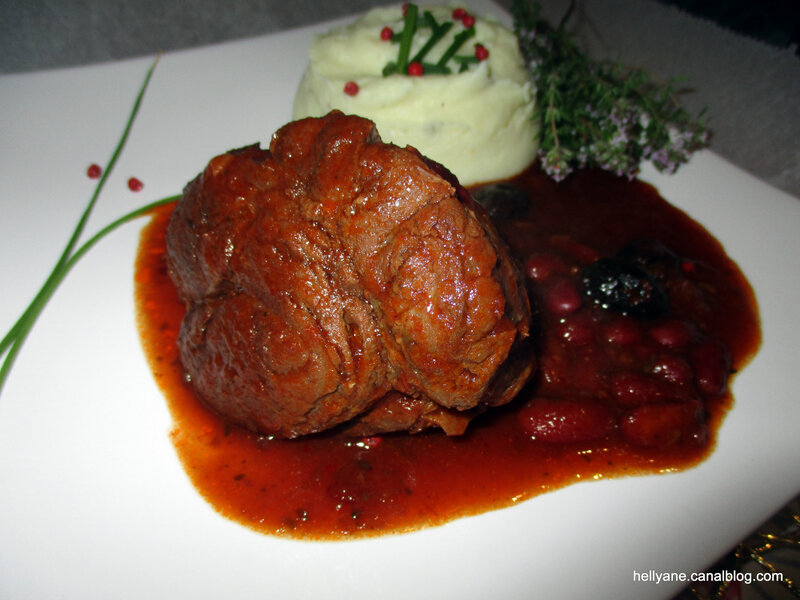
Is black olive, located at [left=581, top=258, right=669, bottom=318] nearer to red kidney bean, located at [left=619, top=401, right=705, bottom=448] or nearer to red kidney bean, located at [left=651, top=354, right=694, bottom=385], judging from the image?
red kidney bean, located at [left=651, top=354, right=694, bottom=385]

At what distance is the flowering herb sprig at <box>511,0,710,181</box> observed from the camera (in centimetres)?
600

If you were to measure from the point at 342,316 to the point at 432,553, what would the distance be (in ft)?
4.65

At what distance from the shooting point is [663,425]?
385cm

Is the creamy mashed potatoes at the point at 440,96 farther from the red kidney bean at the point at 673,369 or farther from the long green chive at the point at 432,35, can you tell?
the red kidney bean at the point at 673,369

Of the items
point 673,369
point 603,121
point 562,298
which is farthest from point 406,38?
point 673,369

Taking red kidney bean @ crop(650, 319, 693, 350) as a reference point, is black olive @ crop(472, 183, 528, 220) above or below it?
above

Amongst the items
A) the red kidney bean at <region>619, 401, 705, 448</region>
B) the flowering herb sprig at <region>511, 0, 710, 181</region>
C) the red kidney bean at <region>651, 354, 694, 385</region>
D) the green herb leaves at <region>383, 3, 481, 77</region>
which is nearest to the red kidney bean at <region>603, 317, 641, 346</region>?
the red kidney bean at <region>651, 354, 694, 385</region>

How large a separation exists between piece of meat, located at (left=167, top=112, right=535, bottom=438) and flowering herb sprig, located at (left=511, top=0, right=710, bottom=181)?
10.4ft

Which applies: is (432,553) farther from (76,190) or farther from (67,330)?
(76,190)

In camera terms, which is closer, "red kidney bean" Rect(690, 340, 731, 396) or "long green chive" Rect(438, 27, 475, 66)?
"red kidney bean" Rect(690, 340, 731, 396)

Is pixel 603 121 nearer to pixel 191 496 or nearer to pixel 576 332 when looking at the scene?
pixel 576 332

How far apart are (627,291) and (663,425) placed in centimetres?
117

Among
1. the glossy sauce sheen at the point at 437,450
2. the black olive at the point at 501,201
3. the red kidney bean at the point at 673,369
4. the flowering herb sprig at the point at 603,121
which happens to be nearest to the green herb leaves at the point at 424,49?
the flowering herb sprig at the point at 603,121

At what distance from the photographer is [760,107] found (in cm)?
619
